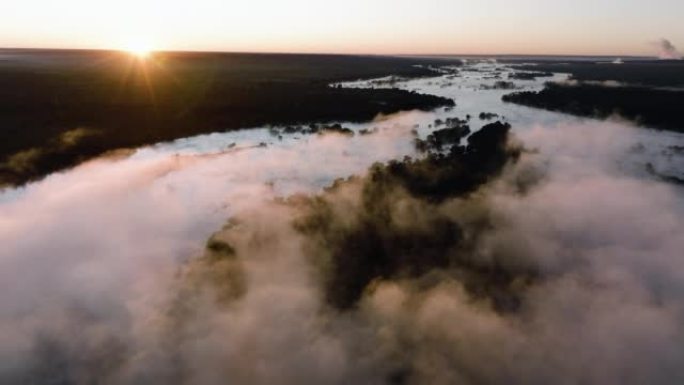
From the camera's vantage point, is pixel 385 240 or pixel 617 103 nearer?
pixel 385 240

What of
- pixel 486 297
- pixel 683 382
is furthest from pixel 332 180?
pixel 683 382

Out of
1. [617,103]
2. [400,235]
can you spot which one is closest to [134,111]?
[400,235]

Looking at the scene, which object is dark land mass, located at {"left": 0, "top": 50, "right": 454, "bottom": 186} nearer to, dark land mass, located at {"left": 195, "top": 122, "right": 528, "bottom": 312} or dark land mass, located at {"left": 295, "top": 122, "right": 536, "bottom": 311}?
dark land mass, located at {"left": 195, "top": 122, "right": 528, "bottom": 312}

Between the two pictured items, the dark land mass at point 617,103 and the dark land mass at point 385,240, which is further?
the dark land mass at point 617,103

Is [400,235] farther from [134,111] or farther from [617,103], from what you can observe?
[617,103]

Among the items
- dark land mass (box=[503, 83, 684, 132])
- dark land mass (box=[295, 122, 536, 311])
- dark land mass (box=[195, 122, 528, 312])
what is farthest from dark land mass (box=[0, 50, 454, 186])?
dark land mass (box=[295, 122, 536, 311])

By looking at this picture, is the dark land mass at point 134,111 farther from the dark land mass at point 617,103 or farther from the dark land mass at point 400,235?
the dark land mass at point 400,235

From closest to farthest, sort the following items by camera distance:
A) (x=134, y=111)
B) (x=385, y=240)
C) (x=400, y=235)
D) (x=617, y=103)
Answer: (x=385, y=240) < (x=400, y=235) < (x=134, y=111) < (x=617, y=103)

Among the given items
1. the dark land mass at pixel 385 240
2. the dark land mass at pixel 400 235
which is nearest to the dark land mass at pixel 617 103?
the dark land mass at pixel 400 235

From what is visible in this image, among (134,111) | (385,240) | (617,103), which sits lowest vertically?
(617,103)

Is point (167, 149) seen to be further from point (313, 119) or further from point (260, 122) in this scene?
point (313, 119)
